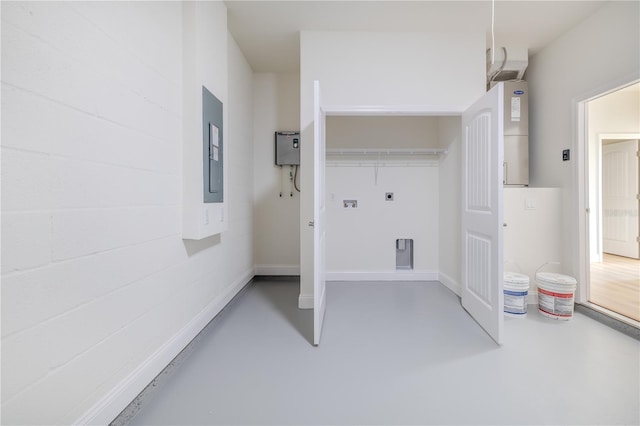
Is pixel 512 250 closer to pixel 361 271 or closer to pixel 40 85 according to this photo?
pixel 361 271

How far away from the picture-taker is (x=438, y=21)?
2.62 metres

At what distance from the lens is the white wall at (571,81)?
2.30m

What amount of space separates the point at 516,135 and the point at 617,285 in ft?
7.00

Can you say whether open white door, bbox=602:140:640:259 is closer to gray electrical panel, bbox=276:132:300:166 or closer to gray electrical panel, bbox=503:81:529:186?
gray electrical panel, bbox=503:81:529:186

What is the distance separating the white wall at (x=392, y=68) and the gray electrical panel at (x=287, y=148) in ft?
3.32

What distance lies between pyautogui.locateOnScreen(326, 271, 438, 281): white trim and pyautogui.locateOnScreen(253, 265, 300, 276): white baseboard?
1.90 feet

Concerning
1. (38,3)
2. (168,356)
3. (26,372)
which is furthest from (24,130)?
(168,356)

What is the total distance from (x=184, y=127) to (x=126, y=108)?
0.51 m

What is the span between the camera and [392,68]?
110 inches

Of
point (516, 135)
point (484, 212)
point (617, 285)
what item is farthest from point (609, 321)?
point (516, 135)

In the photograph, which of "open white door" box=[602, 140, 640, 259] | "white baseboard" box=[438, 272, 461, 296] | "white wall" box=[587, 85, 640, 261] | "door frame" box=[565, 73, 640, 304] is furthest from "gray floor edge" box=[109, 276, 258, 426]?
"open white door" box=[602, 140, 640, 259]

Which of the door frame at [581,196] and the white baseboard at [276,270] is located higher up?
the door frame at [581,196]

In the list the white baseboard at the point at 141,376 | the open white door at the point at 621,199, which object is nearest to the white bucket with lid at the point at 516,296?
→ the white baseboard at the point at 141,376

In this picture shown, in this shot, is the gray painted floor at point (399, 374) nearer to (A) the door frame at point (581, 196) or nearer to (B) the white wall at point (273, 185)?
(A) the door frame at point (581, 196)
